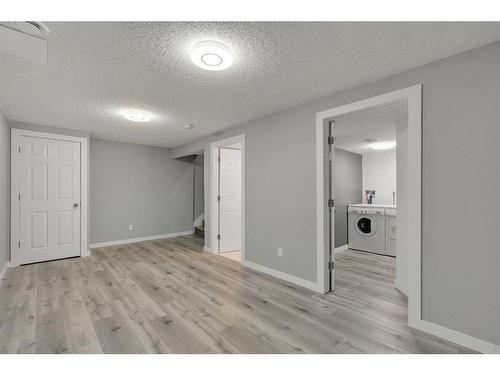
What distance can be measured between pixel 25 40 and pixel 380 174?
5908 mm

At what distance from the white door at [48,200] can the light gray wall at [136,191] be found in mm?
715

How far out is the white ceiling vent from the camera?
4.80 ft

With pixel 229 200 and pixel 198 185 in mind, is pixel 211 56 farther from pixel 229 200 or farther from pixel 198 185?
pixel 198 185

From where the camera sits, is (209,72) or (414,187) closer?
(414,187)

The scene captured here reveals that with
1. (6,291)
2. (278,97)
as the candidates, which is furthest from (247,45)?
(6,291)

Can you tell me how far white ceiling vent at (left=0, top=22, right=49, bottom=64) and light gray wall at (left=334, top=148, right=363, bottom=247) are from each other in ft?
15.0

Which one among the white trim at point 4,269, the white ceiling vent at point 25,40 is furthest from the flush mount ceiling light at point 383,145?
the white trim at point 4,269

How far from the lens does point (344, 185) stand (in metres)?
4.97

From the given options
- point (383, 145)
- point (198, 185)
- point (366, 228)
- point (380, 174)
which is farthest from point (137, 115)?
point (380, 174)

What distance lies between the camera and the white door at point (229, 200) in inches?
178

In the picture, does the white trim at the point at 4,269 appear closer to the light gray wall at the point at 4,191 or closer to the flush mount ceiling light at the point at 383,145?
the light gray wall at the point at 4,191

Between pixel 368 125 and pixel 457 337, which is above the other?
pixel 368 125

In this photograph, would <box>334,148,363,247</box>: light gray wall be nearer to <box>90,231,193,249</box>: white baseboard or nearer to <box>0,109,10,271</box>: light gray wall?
<box>90,231,193,249</box>: white baseboard
